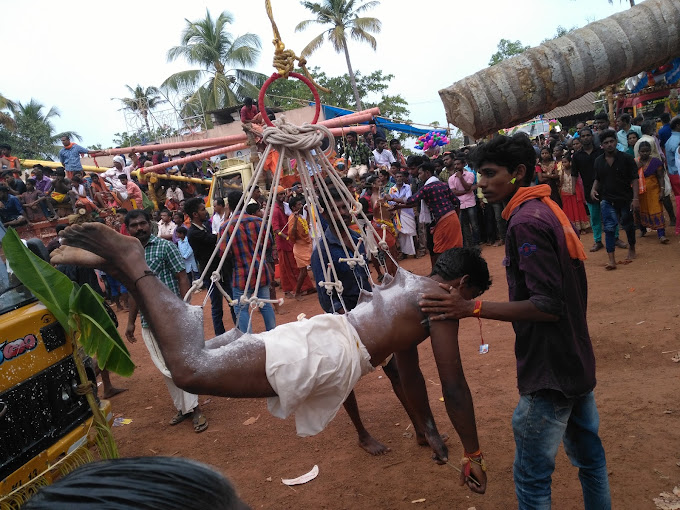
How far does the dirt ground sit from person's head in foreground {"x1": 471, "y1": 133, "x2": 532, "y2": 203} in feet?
5.71

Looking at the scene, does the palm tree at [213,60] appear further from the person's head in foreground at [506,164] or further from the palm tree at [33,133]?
the person's head in foreground at [506,164]

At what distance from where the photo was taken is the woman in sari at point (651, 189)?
7.43m

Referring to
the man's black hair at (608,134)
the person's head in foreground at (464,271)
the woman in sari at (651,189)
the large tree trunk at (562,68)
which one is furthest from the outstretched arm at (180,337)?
the woman in sari at (651,189)

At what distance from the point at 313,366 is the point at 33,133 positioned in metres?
31.3

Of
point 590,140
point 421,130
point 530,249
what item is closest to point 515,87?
point 530,249

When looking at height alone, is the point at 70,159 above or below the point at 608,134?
above

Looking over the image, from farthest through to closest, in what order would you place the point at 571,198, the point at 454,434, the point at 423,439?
the point at 571,198 → the point at 454,434 → the point at 423,439

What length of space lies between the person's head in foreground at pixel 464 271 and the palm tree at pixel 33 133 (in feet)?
95.7

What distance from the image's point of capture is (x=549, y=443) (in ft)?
6.38

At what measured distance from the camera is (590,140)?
7621 mm

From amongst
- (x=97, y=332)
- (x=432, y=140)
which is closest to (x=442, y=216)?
(x=97, y=332)

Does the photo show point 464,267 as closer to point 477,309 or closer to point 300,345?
point 477,309

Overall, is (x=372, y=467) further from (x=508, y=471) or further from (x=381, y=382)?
(x=381, y=382)

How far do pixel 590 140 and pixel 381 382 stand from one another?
5429 mm
